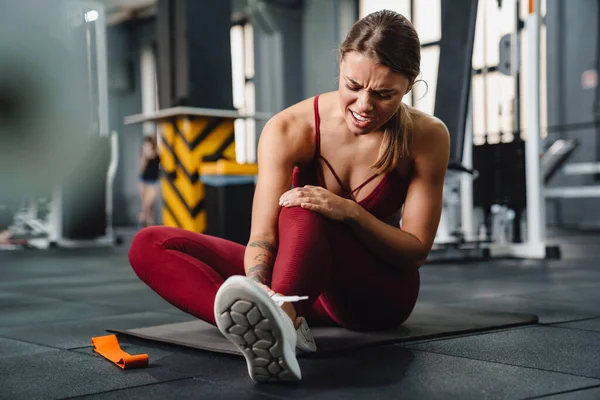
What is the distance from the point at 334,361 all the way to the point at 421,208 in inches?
15.2

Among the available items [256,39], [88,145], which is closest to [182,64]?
[88,145]

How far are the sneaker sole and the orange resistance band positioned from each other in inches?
13.9

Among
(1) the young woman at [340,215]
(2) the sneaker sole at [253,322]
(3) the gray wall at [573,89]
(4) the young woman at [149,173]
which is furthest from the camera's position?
(4) the young woman at [149,173]

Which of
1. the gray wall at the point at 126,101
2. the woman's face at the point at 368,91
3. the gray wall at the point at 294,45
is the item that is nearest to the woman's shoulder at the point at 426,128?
the woman's face at the point at 368,91

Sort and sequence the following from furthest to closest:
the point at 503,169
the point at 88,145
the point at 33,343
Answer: the point at 88,145 < the point at 503,169 < the point at 33,343

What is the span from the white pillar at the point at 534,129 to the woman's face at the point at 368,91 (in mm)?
3065

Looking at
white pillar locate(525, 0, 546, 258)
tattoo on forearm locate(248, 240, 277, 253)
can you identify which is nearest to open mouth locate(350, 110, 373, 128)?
tattoo on forearm locate(248, 240, 277, 253)

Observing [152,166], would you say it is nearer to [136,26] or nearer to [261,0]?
[261,0]

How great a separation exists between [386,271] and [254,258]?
32 cm

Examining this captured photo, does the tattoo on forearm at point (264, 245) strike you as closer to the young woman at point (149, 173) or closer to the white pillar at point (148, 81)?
the young woman at point (149, 173)

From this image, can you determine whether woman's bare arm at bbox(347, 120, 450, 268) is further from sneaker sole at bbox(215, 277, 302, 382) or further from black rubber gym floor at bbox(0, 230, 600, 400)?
sneaker sole at bbox(215, 277, 302, 382)

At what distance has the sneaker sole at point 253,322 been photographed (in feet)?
3.85

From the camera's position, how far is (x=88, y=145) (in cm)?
640

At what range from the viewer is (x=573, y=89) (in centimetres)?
870
